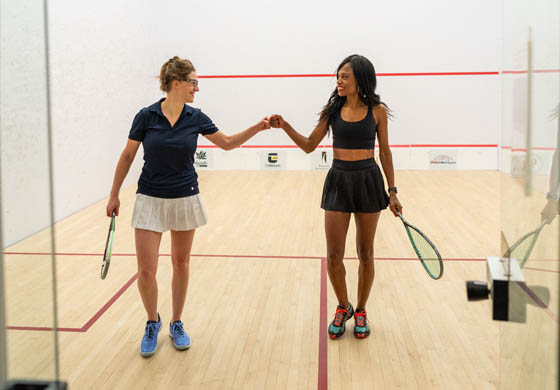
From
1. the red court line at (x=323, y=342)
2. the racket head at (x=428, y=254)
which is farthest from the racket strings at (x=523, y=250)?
the red court line at (x=323, y=342)

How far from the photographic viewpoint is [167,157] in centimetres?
210

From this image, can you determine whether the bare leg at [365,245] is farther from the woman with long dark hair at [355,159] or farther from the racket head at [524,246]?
the racket head at [524,246]

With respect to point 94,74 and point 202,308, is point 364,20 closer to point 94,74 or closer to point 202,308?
point 94,74

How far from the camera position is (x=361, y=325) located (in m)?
2.35

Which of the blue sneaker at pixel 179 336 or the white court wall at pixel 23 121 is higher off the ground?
the white court wall at pixel 23 121

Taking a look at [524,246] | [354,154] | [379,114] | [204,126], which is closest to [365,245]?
[354,154]

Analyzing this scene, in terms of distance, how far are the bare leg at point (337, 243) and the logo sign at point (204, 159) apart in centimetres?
463

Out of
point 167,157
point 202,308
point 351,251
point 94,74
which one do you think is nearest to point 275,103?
point 94,74

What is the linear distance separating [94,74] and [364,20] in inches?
117

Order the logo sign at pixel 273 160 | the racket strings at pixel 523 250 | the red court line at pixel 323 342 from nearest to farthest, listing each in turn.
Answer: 1. the racket strings at pixel 523 250
2. the red court line at pixel 323 342
3. the logo sign at pixel 273 160

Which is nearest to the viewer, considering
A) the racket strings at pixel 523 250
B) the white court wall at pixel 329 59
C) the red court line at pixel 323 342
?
the racket strings at pixel 523 250

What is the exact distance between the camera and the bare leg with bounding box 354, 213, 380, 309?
225cm

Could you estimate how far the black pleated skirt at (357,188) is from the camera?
2.21 m

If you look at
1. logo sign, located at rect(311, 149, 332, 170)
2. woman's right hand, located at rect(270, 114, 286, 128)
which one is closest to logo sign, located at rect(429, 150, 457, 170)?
logo sign, located at rect(311, 149, 332, 170)
